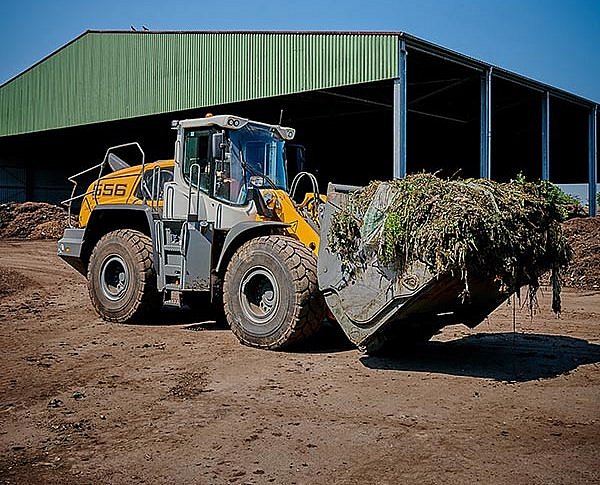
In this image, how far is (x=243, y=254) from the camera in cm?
872

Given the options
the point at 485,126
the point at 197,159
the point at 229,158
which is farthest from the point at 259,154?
the point at 485,126

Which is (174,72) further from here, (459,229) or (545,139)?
(459,229)

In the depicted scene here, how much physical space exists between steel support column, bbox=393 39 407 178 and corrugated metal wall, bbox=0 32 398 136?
0.62 ft

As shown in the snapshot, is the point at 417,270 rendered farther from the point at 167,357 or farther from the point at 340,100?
the point at 340,100

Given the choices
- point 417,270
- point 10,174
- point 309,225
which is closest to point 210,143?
point 309,225

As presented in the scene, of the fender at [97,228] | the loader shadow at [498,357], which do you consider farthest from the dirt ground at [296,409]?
the fender at [97,228]

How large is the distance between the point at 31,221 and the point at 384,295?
938 inches

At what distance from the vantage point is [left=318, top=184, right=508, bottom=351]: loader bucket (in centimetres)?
670

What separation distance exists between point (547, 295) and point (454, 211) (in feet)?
31.3

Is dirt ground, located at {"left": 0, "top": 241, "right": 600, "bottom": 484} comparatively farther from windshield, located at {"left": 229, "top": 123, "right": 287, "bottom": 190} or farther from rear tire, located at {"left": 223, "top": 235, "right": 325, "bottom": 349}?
→ windshield, located at {"left": 229, "top": 123, "right": 287, "bottom": 190}

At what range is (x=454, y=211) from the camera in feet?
21.0

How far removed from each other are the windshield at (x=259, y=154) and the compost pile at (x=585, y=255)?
828 cm

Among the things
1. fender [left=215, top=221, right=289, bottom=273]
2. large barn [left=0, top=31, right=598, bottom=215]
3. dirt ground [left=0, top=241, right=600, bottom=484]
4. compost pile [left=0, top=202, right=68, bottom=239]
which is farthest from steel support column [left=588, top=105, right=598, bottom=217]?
fender [left=215, top=221, right=289, bottom=273]

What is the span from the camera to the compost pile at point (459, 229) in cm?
637
